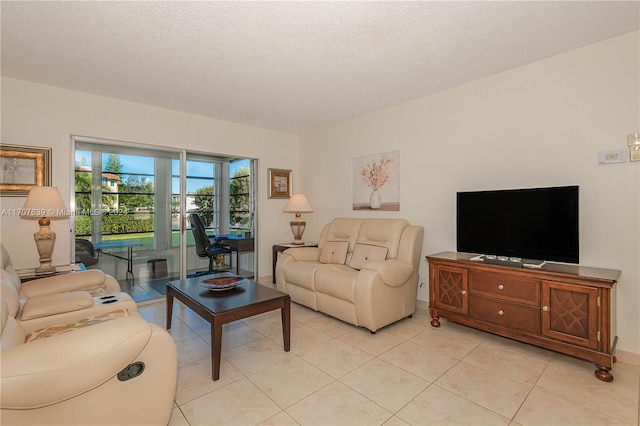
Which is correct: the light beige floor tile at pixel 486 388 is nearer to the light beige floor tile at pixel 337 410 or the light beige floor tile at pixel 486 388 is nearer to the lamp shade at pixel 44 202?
the light beige floor tile at pixel 337 410

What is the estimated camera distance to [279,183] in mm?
5191

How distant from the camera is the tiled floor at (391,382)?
5.77ft

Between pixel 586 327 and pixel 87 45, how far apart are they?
169 inches

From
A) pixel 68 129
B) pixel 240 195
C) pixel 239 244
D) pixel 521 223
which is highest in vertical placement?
pixel 68 129

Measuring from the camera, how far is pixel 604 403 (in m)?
1.86

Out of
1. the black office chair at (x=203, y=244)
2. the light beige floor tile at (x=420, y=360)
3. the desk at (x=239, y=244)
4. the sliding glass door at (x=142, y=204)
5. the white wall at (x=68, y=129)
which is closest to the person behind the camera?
the light beige floor tile at (x=420, y=360)

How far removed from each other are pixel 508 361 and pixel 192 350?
2.55m

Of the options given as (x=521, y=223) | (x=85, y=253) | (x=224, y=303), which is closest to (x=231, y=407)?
(x=224, y=303)

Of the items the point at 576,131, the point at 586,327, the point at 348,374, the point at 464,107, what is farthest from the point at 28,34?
the point at 586,327

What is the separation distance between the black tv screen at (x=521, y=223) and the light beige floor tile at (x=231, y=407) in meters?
2.26

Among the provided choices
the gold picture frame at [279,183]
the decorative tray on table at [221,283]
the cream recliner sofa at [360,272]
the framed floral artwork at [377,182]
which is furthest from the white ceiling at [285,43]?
the decorative tray on table at [221,283]

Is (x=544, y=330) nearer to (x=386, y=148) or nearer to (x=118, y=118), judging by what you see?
(x=386, y=148)

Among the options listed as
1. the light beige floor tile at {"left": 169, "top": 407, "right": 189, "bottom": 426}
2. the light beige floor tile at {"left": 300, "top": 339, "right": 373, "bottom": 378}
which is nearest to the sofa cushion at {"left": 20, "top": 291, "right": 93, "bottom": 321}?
the light beige floor tile at {"left": 169, "top": 407, "right": 189, "bottom": 426}

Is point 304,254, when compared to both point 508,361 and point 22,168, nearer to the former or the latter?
point 508,361
